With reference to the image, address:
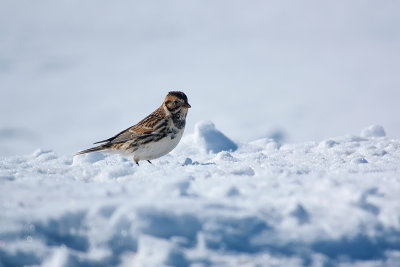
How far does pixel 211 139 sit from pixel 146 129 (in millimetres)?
1783

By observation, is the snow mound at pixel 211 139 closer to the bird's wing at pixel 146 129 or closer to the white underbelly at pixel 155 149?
the bird's wing at pixel 146 129

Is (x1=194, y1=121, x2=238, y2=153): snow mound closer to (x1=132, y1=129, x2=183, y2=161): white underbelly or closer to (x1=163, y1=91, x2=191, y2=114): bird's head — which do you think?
(x1=163, y1=91, x2=191, y2=114): bird's head

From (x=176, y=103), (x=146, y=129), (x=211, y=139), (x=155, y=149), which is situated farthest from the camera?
(x=211, y=139)

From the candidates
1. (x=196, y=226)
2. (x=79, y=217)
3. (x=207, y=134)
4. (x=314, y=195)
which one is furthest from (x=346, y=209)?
(x=207, y=134)

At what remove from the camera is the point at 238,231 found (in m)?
3.42

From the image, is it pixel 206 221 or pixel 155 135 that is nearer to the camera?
pixel 206 221

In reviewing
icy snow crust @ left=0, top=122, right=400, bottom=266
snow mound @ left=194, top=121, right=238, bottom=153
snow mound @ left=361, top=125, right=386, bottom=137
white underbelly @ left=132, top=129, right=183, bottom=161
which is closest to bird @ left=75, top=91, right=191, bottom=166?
white underbelly @ left=132, top=129, right=183, bottom=161

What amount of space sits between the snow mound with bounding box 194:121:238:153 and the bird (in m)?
1.31

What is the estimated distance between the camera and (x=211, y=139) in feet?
25.4

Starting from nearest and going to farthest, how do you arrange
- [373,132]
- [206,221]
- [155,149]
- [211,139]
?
[206,221], [155,149], [211,139], [373,132]

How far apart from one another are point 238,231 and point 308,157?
288cm

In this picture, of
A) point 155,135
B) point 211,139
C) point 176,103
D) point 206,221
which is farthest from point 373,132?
point 206,221

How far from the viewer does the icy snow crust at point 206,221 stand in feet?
10.7

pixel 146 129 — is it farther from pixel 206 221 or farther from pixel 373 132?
pixel 373 132
